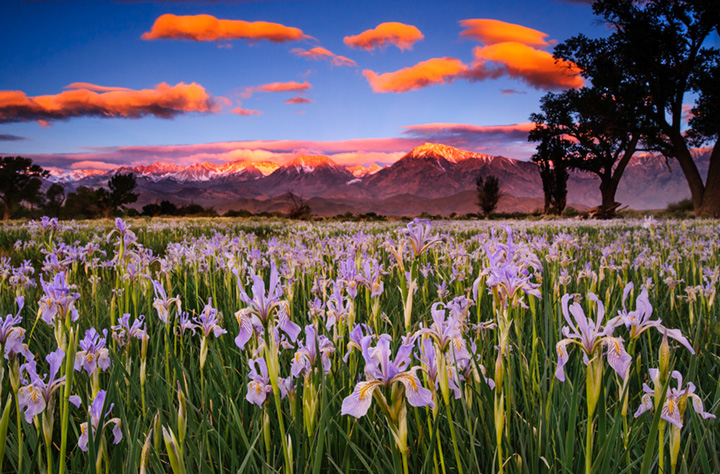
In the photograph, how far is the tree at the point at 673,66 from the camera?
1071 inches

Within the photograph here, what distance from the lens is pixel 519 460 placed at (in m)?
1.61

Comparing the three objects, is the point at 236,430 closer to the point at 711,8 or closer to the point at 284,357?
the point at 284,357

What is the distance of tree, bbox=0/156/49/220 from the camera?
295 ft

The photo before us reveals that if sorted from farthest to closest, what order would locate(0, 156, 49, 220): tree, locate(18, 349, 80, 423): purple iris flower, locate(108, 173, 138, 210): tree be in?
locate(108, 173, 138, 210): tree
locate(0, 156, 49, 220): tree
locate(18, 349, 80, 423): purple iris flower

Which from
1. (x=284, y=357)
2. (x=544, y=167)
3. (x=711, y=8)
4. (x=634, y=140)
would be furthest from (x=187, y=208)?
(x=284, y=357)

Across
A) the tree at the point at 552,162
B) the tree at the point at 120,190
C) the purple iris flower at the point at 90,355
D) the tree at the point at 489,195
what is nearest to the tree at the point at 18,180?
the tree at the point at 120,190

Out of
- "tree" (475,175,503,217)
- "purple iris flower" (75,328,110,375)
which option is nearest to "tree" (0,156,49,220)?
"tree" (475,175,503,217)

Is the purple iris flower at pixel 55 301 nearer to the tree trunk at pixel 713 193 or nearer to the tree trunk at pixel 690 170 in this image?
the tree trunk at pixel 713 193

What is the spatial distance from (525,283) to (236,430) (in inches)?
60.1

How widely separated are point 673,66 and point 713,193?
9146mm

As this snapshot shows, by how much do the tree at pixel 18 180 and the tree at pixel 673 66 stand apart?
108 meters

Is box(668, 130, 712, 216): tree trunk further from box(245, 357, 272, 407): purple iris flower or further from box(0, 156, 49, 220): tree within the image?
box(0, 156, 49, 220): tree

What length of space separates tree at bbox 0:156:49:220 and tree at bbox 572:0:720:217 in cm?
10799

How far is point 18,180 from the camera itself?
306ft
